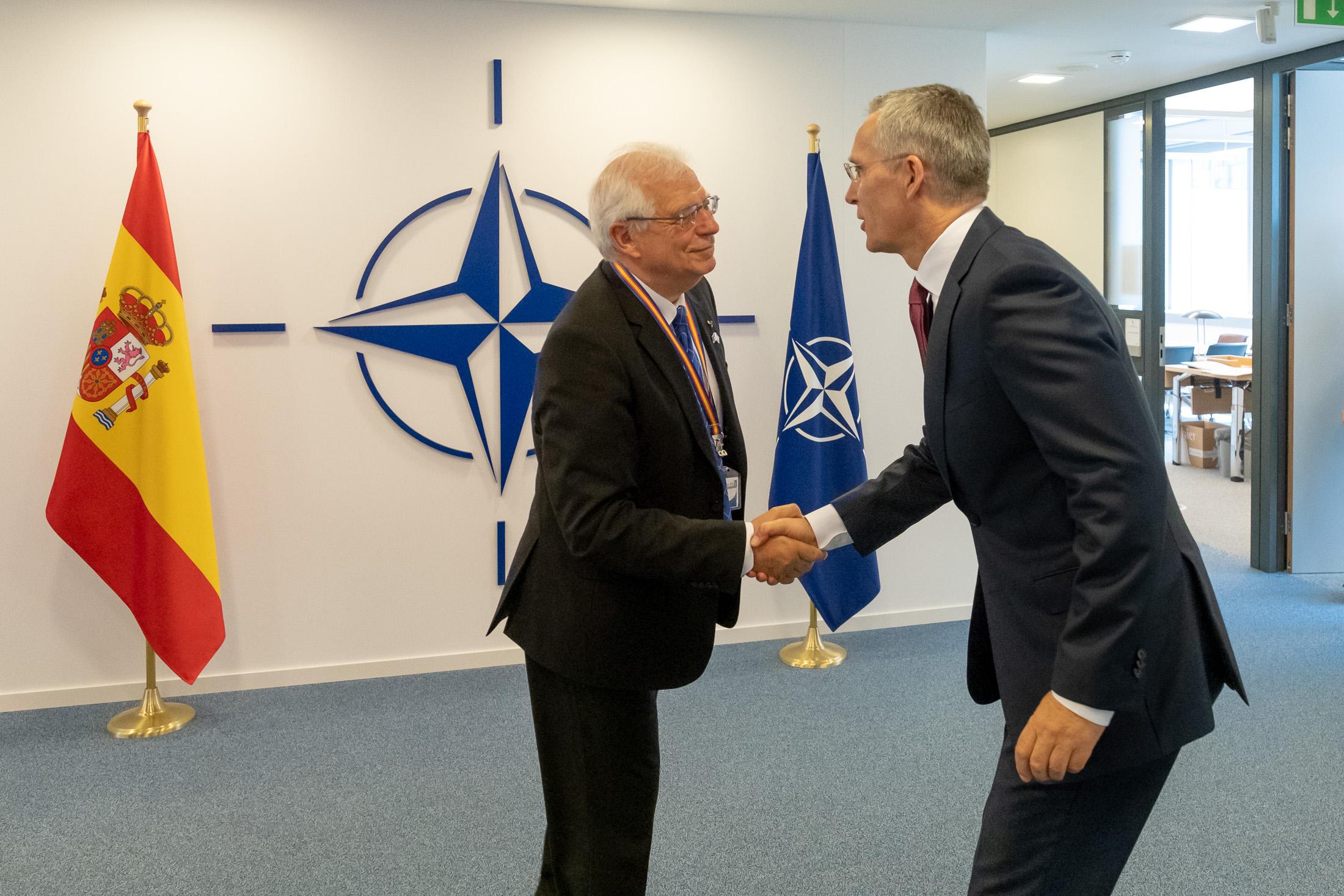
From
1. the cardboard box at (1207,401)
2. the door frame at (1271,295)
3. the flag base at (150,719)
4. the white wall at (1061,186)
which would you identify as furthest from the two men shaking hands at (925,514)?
the cardboard box at (1207,401)

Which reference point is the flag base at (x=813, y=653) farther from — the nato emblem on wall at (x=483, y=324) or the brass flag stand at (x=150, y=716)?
the brass flag stand at (x=150, y=716)

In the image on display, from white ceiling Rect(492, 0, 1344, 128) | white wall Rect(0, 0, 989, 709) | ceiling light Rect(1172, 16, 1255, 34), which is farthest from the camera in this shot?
ceiling light Rect(1172, 16, 1255, 34)

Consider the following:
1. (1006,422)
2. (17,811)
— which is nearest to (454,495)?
(17,811)

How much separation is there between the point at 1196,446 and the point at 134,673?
7.76m

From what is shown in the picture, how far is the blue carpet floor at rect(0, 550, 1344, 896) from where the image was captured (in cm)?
282

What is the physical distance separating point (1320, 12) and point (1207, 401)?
5339 mm

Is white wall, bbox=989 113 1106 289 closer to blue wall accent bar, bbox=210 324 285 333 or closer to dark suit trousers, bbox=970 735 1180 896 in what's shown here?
blue wall accent bar, bbox=210 324 285 333

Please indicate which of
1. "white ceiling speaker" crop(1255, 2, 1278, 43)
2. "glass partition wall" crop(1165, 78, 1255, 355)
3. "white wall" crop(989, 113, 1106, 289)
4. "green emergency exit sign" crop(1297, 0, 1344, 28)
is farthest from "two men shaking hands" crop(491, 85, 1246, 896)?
"glass partition wall" crop(1165, 78, 1255, 355)

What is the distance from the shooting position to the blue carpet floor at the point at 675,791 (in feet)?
9.25

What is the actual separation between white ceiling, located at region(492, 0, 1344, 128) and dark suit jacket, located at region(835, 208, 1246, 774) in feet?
10.2

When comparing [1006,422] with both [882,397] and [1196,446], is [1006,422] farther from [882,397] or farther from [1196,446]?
[1196,446]

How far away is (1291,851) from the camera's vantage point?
288 centimetres

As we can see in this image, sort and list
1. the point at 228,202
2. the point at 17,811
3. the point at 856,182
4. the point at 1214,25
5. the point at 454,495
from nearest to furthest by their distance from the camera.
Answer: the point at 856,182
the point at 17,811
the point at 228,202
the point at 454,495
the point at 1214,25

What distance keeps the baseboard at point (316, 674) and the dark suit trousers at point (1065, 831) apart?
2842 mm
